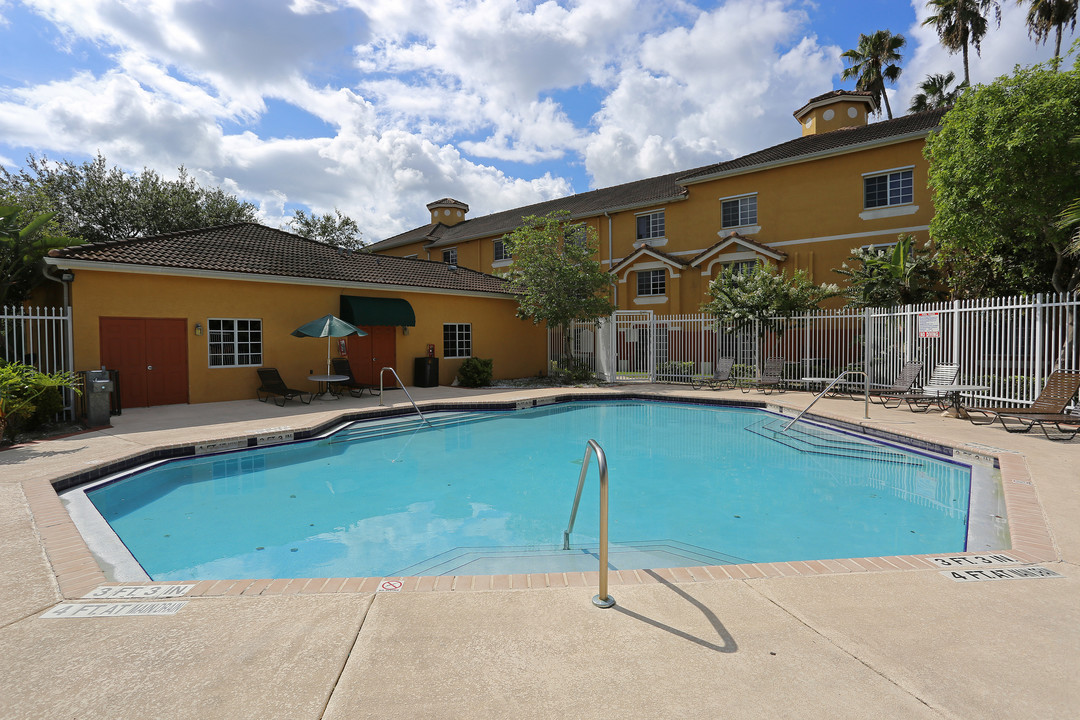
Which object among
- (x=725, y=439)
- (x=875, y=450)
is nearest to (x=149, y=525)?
(x=725, y=439)

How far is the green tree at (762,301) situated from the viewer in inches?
706

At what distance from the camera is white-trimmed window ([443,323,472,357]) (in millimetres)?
19891

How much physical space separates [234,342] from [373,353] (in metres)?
4.12

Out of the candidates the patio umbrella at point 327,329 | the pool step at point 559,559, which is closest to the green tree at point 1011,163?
the pool step at point 559,559

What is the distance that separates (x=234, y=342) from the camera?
14773 mm

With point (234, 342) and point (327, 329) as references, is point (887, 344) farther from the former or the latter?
point (234, 342)

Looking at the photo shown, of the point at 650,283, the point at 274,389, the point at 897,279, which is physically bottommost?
the point at 274,389

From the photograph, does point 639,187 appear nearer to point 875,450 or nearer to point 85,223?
point 875,450

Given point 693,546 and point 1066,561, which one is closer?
point 1066,561

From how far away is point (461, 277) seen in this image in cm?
2212

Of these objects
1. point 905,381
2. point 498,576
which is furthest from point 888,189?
point 498,576

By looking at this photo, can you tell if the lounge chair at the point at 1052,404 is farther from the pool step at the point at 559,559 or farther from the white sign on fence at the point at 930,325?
the pool step at the point at 559,559

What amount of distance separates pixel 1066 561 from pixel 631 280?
23082 mm

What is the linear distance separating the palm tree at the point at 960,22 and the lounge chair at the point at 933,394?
2427cm
